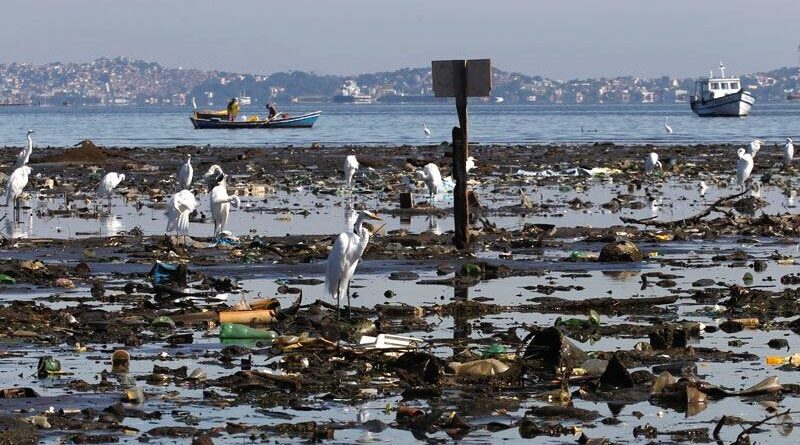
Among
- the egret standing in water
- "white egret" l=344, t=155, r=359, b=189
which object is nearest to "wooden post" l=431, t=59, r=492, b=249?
the egret standing in water

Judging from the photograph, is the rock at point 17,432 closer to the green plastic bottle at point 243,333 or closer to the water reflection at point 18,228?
the green plastic bottle at point 243,333

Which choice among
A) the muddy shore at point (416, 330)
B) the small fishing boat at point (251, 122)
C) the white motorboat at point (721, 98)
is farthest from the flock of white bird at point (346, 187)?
→ the white motorboat at point (721, 98)

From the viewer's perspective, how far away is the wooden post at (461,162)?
58.2 ft

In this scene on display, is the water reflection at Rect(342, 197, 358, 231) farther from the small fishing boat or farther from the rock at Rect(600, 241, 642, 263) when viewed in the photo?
the small fishing boat

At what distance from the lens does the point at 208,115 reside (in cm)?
8581

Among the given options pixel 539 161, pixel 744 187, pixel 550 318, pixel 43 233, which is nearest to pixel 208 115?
pixel 539 161

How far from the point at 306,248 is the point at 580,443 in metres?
10.4

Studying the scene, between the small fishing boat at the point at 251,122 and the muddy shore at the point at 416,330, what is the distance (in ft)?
183

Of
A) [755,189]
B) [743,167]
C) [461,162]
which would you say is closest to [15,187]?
[461,162]

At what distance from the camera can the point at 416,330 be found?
12.6 meters

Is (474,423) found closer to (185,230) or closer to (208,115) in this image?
(185,230)

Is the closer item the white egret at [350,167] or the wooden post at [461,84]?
the wooden post at [461,84]

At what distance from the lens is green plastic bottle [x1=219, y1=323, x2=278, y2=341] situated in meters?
12.2

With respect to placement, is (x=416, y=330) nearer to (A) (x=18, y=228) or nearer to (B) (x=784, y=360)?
(B) (x=784, y=360)
